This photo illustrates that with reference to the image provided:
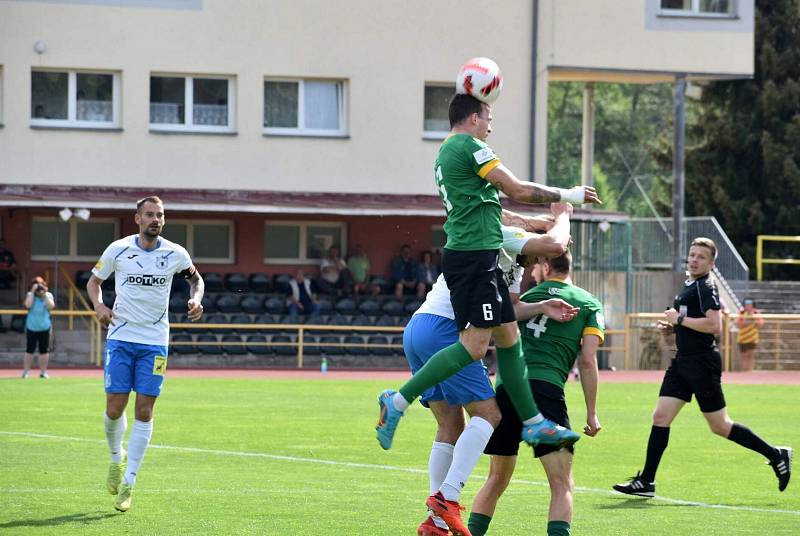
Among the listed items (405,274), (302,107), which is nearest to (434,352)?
(405,274)

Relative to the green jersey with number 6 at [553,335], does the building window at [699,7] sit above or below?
above

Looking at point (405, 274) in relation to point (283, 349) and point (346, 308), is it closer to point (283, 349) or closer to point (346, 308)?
point (346, 308)

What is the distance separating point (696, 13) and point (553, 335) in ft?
102

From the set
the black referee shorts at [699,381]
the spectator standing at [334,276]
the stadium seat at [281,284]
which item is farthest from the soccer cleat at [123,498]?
the spectator standing at [334,276]

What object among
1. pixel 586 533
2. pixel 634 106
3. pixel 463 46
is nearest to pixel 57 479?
pixel 586 533

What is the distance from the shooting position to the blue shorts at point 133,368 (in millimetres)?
10641

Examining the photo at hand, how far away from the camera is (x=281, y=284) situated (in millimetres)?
35125

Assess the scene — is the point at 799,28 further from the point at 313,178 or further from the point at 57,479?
the point at 57,479

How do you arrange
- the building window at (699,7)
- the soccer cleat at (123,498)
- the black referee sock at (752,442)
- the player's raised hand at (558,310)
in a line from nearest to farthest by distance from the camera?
the player's raised hand at (558,310), the soccer cleat at (123,498), the black referee sock at (752,442), the building window at (699,7)

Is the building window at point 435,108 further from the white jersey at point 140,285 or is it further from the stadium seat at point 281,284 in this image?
the white jersey at point 140,285

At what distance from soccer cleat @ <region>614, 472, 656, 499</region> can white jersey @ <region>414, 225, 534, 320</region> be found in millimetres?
3571

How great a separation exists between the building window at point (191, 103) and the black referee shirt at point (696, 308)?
24.9 metres

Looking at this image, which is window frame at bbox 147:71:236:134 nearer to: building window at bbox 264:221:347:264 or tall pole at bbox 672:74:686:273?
building window at bbox 264:221:347:264

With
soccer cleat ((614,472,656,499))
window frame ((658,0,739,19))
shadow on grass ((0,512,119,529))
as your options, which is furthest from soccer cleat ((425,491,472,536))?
window frame ((658,0,739,19))
